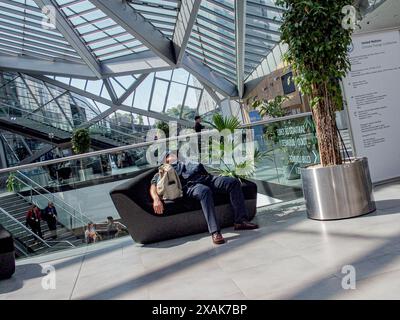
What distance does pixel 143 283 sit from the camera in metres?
3.23

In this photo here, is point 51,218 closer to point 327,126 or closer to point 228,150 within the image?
point 228,150

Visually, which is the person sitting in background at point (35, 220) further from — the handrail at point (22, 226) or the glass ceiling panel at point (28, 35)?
the glass ceiling panel at point (28, 35)

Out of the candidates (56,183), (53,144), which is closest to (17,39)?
(53,144)

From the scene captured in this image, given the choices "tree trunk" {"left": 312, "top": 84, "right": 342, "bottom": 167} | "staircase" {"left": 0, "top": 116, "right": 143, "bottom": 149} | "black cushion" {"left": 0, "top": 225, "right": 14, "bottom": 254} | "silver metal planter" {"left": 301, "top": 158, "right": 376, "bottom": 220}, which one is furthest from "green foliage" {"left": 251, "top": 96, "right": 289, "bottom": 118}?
"staircase" {"left": 0, "top": 116, "right": 143, "bottom": 149}

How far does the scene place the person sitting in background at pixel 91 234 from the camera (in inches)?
207

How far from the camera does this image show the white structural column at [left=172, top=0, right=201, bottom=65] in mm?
13047

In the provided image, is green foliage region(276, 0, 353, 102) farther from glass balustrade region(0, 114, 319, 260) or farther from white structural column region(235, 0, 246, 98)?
white structural column region(235, 0, 246, 98)

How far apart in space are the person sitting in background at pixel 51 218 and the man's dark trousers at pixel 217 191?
6.56 ft

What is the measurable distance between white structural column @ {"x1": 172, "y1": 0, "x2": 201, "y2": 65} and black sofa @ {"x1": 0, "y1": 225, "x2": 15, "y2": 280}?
33.8 ft

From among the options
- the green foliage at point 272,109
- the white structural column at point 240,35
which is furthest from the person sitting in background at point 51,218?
the white structural column at point 240,35

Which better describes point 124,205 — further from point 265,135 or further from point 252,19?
point 252,19
